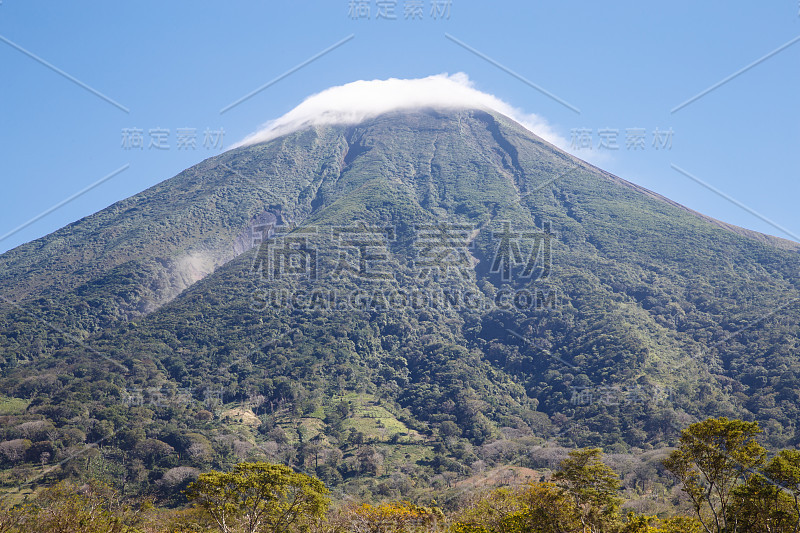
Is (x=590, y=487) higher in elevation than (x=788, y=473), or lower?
lower

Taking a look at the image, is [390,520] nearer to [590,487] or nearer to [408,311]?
[590,487]

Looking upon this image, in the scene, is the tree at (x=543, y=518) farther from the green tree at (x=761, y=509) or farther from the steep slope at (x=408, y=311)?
the steep slope at (x=408, y=311)

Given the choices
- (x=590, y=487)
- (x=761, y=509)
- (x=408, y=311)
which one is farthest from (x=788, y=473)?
(x=408, y=311)

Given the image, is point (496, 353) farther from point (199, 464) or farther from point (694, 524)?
point (694, 524)

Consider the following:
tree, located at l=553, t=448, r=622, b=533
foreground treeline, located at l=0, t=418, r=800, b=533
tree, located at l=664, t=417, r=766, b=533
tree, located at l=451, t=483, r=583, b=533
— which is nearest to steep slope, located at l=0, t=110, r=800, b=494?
foreground treeline, located at l=0, t=418, r=800, b=533

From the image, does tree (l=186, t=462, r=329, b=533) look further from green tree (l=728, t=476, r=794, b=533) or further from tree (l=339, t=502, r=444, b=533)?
green tree (l=728, t=476, r=794, b=533)

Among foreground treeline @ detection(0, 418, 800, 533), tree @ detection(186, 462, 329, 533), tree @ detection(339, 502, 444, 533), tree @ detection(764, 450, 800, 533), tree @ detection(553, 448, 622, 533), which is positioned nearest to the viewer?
tree @ detection(764, 450, 800, 533)

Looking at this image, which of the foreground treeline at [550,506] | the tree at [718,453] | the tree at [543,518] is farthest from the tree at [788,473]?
the tree at [543,518]
